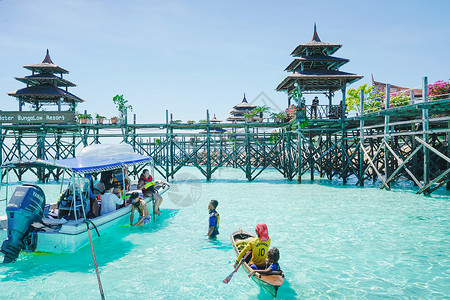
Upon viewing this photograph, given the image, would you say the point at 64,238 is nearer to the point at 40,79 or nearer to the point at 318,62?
the point at 318,62

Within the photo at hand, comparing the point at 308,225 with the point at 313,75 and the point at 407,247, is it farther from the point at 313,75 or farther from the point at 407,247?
the point at 313,75

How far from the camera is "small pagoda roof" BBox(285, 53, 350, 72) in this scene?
1971cm

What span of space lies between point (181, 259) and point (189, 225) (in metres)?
2.83

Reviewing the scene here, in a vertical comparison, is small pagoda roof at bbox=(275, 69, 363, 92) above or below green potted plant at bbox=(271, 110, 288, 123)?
above

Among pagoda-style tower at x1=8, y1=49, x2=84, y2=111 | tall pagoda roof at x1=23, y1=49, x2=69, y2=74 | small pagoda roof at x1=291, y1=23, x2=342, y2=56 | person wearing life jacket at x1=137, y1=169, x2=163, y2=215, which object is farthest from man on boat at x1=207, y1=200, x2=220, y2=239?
tall pagoda roof at x1=23, y1=49, x2=69, y2=74

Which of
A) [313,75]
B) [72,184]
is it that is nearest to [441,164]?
[313,75]

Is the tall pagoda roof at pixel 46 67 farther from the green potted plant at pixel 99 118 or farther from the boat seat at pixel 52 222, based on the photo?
the boat seat at pixel 52 222

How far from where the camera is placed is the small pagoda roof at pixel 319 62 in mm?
19709

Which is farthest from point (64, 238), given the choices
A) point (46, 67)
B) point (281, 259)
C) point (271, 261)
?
point (46, 67)

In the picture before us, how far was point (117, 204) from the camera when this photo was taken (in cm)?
948

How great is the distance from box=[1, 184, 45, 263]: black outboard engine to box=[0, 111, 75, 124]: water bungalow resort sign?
1499 centimetres

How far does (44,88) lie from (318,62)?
68.8 ft

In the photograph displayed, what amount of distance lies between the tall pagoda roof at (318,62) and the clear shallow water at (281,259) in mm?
11286

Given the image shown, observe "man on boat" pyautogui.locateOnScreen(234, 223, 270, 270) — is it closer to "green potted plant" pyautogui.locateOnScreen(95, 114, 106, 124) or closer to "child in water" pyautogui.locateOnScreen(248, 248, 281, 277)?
"child in water" pyautogui.locateOnScreen(248, 248, 281, 277)
